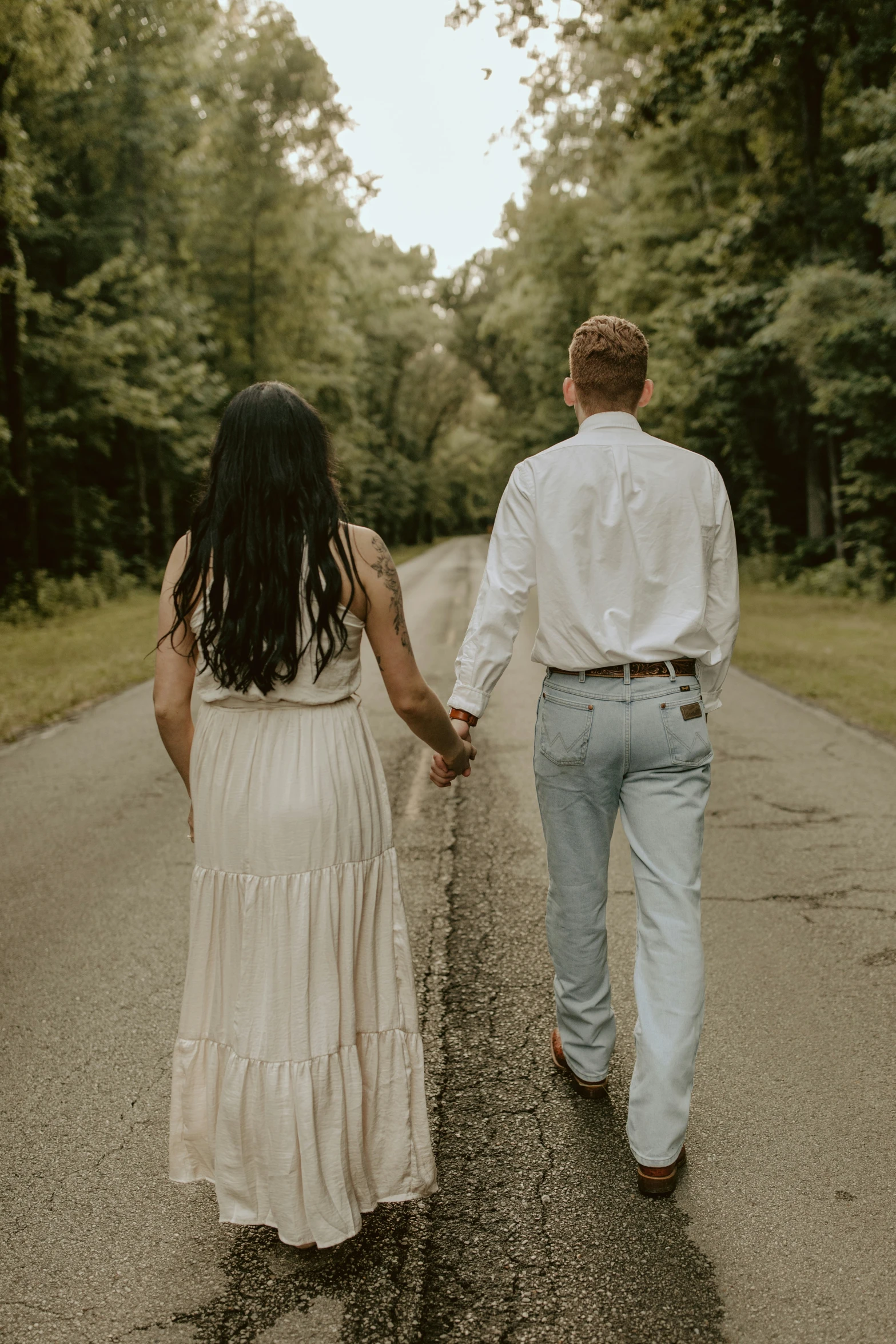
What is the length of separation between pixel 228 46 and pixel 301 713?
3275 centimetres

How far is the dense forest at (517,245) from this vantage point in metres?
17.5

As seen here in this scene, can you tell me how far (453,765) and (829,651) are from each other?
40.4ft

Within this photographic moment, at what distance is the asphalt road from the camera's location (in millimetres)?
2391

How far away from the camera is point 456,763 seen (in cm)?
279

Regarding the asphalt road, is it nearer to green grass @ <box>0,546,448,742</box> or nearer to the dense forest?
green grass @ <box>0,546,448,742</box>

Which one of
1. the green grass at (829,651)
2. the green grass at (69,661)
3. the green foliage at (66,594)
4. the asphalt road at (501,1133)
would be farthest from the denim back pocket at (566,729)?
the green foliage at (66,594)

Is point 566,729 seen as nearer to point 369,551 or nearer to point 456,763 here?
point 456,763

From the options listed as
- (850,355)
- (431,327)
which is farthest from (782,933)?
(431,327)

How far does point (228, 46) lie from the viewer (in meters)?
29.6

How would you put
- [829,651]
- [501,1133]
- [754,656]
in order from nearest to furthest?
1. [501,1133]
2. [754,656]
3. [829,651]

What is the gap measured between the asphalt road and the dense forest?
9.59 m

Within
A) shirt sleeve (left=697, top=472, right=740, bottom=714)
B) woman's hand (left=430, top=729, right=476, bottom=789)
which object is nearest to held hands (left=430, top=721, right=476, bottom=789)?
woman's hand (left=430, top=729, right=476, bottom=789)

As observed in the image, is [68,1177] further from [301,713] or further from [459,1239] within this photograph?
[301,713]

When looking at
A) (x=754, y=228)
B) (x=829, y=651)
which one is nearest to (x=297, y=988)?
(x=829, y=651)
